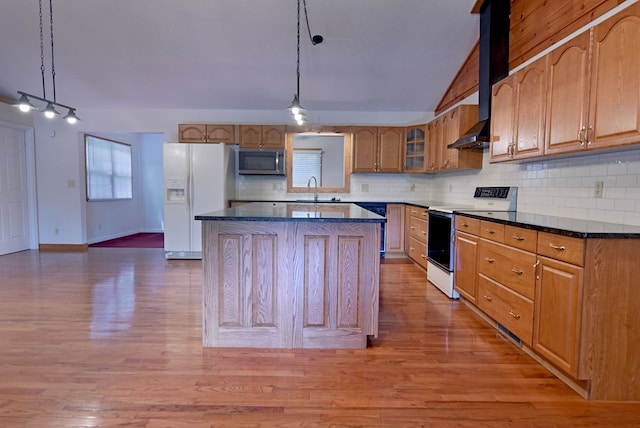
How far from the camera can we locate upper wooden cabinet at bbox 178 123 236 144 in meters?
5.38

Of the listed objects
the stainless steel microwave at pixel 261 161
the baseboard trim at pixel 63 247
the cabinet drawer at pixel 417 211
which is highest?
the stainless steel microwave at pixel 261 161

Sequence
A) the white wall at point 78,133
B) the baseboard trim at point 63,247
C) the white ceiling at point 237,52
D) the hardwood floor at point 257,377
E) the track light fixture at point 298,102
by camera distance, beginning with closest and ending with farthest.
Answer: the hardwood floor at point 257,377, the track light fixture at point 298,102, the white ceiling at point 237,52, the white wall at point 78,133, the baseboard trim at point 63,247

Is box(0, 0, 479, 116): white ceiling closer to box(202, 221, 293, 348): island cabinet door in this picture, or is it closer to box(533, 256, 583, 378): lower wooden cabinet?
box(202, 221, 293, 348): island cabinet door

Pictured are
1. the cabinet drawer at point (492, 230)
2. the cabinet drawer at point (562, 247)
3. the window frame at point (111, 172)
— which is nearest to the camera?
the cabinet drawer at point (562, 247)

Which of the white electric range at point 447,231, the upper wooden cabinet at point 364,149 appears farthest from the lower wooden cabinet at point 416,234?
the upper wooden cabinet at point 364,149

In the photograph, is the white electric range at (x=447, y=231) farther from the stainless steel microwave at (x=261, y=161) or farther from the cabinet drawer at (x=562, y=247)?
the stainless steel microwave at (x=261, y=161)

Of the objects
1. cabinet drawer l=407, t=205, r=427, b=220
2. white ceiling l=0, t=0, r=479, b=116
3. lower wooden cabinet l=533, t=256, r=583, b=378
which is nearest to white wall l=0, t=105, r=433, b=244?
white ceiling l=0, t=0, r=479, b=116

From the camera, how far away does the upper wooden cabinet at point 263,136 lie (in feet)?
17.7

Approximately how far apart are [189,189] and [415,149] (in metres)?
3.62

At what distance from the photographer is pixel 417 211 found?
186 inches

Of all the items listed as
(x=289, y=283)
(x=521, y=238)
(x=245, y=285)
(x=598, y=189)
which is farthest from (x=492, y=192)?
(x=245, y=285)

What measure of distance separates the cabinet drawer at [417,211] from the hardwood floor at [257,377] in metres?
1.53

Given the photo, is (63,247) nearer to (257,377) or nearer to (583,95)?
(257,377)

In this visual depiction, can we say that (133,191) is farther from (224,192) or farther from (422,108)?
(422,108)
